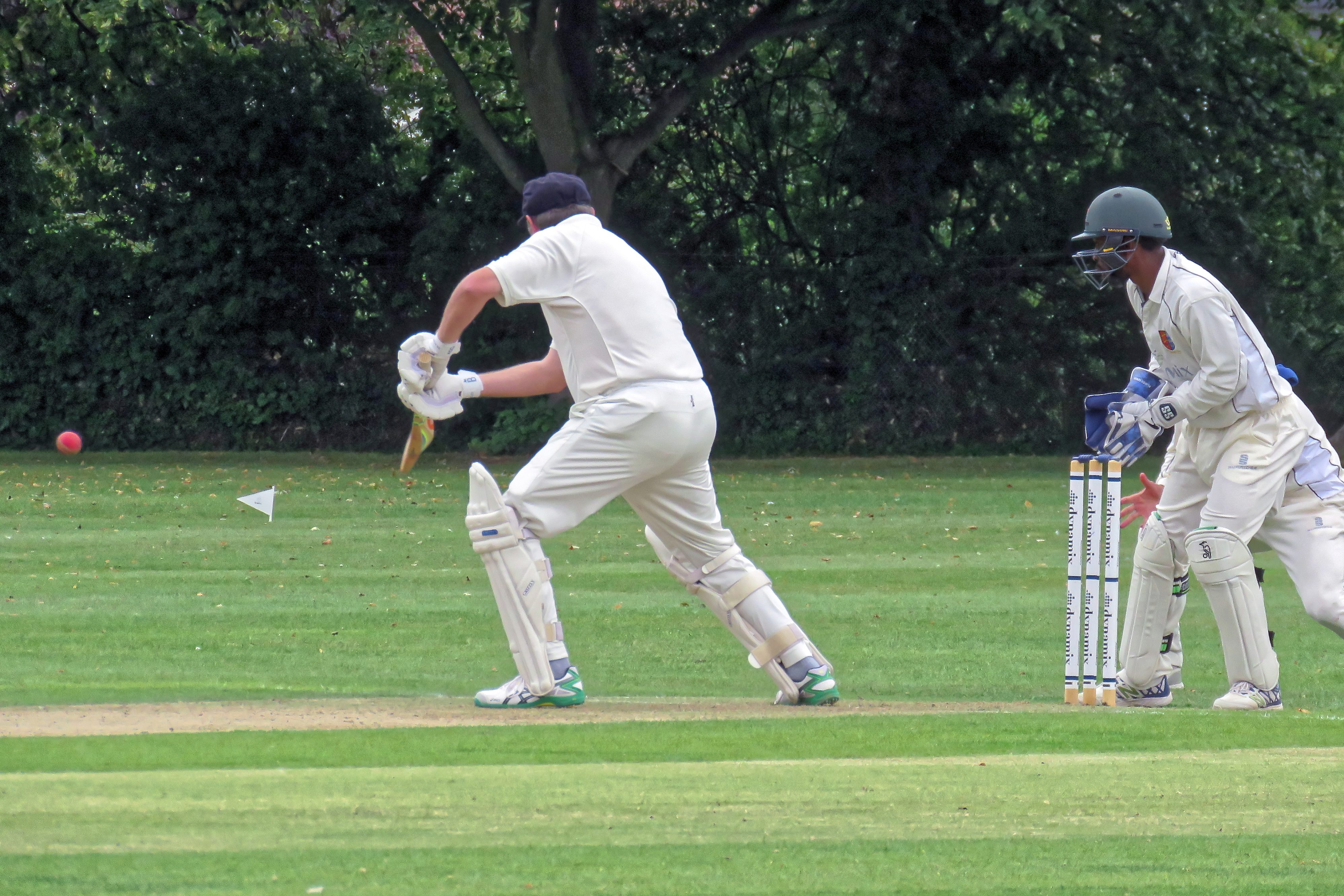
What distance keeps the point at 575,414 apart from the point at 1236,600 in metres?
2.64

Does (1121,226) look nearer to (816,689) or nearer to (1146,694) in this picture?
(1146,694)

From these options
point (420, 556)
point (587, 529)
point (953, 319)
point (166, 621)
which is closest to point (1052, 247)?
point (953, 319)

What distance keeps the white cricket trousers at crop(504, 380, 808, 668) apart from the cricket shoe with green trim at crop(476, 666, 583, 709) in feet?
0.33

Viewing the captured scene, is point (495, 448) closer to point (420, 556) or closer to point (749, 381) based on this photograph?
point (749, 381)

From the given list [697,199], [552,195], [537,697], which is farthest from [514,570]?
[697,199]

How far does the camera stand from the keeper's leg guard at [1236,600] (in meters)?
7.31

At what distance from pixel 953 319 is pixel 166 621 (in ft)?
48.3

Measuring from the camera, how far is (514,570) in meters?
6.87

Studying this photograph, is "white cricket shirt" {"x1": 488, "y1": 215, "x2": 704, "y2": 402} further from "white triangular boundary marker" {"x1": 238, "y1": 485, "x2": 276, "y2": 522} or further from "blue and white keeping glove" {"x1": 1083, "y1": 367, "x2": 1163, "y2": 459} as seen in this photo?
"white triangular boundary marker" {"x1": 238, "y1": 485, "x2": 276, "y2": 522}

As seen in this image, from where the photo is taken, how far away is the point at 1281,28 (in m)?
22.7

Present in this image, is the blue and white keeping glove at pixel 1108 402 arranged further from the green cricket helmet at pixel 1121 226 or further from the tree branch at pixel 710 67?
the tree branch at pixel 710 67

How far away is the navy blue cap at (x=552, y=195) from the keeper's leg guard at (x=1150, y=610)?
2.71m

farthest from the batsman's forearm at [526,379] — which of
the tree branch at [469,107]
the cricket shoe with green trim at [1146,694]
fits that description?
the tree branch at [469,107]

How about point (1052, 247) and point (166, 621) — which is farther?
point (1052, 247)
